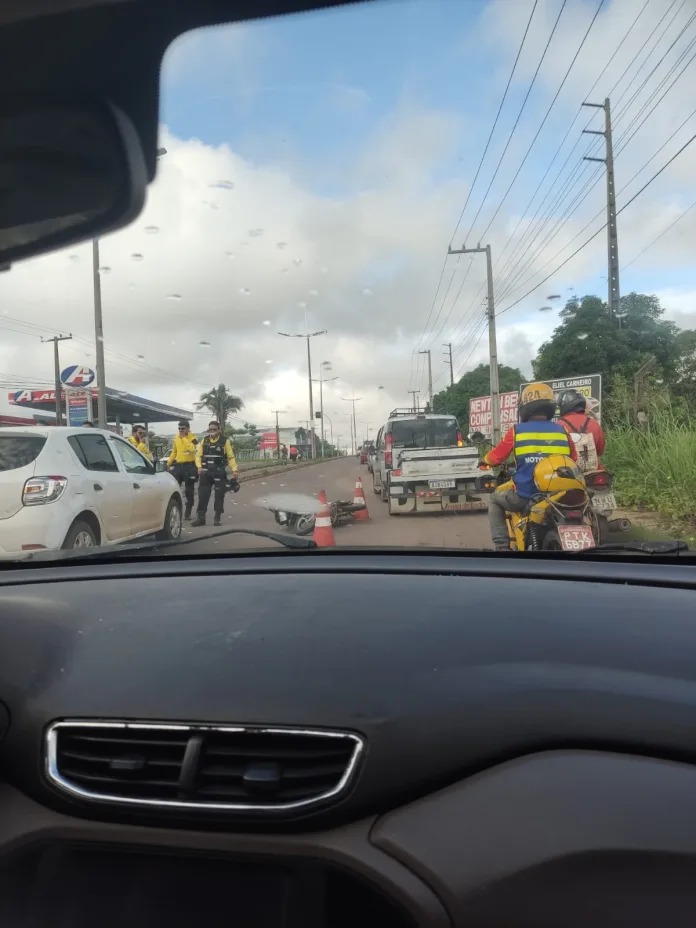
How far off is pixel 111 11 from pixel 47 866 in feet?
6.55

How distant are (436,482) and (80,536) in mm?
3039

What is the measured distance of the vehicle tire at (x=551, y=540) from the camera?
3.47 metres

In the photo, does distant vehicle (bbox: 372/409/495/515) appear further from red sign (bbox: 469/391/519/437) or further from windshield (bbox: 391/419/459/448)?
windshield (bbox: 391/419/459/448)

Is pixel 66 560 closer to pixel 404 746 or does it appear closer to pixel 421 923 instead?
pixel 404 746

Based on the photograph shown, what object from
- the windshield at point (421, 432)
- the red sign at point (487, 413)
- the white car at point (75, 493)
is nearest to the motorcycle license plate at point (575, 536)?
the red sign at point (487, 413)

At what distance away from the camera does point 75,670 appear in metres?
2.08

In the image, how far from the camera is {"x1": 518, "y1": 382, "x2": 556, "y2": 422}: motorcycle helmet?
4199mm

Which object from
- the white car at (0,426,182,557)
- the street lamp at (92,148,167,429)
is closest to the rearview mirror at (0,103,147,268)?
the street lamp at (92,148,167,429)

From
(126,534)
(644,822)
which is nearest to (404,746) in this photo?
(644,822)

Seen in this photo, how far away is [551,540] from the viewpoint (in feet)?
11.9

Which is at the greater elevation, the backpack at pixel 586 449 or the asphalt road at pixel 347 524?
the backpack at pixel 586 449

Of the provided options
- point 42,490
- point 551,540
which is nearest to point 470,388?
point 551,540

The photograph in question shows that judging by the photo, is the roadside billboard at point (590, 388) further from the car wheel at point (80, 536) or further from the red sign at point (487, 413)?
the car wheel at point (80, 536)

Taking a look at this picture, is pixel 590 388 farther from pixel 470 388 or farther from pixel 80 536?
pixel 80 536
